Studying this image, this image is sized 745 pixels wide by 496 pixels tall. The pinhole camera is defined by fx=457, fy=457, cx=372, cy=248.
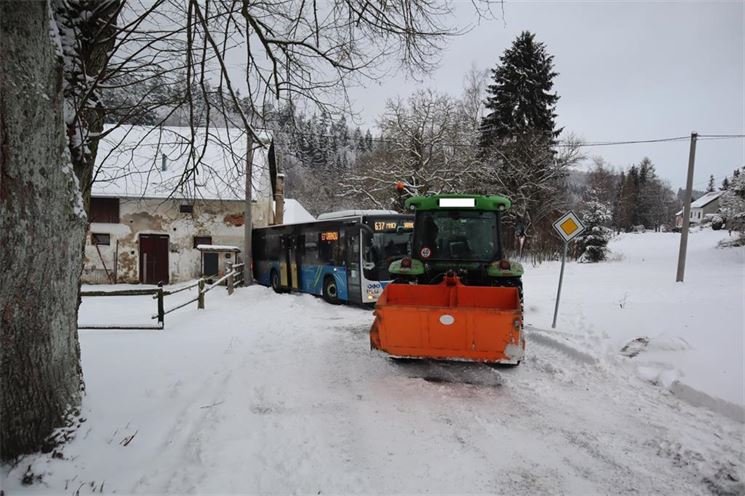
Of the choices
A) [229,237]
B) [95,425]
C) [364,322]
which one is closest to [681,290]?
[364,322]

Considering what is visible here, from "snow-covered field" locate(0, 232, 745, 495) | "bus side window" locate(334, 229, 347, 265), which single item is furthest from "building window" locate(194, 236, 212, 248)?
"snow-covered field" locate(0, 232, 745, 495)

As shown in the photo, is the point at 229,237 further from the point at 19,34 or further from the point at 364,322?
the point at 19,34

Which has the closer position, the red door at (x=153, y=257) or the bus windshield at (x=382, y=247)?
the bus windshield at (x=382, y=247)

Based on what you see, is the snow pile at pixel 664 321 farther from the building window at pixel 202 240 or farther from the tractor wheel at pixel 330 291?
the building window at pixel 202 240

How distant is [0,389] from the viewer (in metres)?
3.07

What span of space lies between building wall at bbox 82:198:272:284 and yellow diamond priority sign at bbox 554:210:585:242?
17.1m

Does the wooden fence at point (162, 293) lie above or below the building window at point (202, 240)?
below

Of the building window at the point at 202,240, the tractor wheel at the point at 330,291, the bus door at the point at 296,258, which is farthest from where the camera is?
the building window at the point at 202,240

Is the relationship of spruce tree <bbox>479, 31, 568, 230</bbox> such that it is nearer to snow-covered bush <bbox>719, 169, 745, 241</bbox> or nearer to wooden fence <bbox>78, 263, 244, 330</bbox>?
snow-covered bush <bbox>719, 169, 745, 241</bbox>

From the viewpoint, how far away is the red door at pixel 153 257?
22.8 m

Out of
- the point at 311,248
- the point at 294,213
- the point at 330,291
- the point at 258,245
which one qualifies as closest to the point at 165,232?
the point at 258,245

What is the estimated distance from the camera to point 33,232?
317cm

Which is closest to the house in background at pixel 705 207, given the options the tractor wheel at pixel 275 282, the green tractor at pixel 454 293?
the tractor wheel at pixel 275 282

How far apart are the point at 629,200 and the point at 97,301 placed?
72.8m
